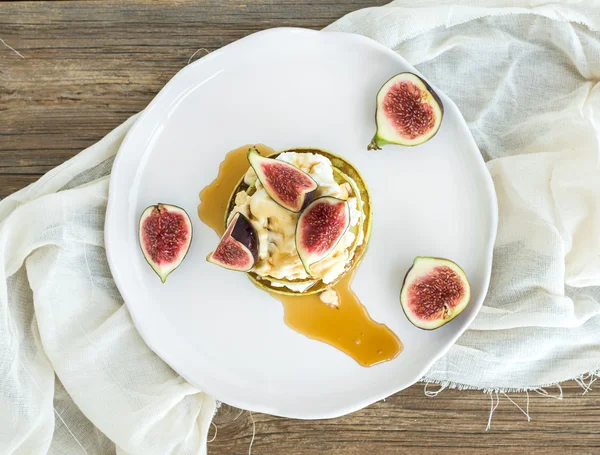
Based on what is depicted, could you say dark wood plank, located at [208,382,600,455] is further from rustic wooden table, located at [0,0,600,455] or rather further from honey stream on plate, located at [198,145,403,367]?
Result: honey stream on plate, located at [198,145,403,367]

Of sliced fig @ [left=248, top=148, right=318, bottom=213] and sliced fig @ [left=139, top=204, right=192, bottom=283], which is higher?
sliced fig @ [left=248, top=148, right=318, bottom=213]

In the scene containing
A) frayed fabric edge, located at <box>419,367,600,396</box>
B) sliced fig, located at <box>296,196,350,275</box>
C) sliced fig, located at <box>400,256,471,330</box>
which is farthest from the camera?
frayed fabric edge, located at <box>419,367,600,396</box>

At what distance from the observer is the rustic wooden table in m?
2.77

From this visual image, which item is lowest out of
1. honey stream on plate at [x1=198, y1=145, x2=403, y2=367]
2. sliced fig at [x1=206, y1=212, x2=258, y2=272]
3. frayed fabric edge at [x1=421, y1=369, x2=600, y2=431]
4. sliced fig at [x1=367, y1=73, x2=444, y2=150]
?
frayed fabric edge at [x1=421, y1=369, x2=600, y2=431]

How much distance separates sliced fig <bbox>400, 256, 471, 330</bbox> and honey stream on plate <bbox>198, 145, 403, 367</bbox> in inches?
7.2

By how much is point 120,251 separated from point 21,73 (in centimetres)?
105

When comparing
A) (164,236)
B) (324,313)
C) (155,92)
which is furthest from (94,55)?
(324,313)

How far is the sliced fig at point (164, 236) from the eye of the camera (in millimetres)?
2531

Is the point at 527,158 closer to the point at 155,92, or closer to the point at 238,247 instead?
the point at 238,247

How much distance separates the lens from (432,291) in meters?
2.50

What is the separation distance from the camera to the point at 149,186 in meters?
2.64

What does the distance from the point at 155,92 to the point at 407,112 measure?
1230mm

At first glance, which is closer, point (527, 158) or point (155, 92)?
point (527, 158)

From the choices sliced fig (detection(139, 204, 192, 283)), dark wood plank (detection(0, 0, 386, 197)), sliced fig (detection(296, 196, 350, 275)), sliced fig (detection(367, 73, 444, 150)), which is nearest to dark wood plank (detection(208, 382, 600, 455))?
sliced fig (detection(139, 204, 192, 283))
